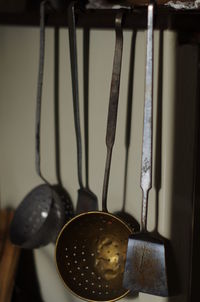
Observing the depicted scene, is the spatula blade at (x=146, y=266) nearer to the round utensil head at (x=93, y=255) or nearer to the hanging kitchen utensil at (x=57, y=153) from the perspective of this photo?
the round utensil head at (x=93, y=255)

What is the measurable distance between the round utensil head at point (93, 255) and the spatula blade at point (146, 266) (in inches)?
1.6

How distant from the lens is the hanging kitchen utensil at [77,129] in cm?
80

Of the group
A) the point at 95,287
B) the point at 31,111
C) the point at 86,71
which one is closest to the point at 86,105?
the point at 86,71

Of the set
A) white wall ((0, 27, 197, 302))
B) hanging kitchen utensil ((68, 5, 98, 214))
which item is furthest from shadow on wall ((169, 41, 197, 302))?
hanging kitchen utensil ((68, 5, 98, 214))

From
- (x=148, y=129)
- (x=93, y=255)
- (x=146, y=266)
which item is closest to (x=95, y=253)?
(x=93, y=255)

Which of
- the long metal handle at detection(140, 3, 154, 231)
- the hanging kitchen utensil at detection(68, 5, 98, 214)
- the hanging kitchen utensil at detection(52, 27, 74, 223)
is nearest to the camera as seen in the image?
the long metal handle at detection(140, 3, 154, 231)

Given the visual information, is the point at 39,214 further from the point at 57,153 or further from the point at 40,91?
the point at 40,91

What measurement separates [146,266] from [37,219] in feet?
0.93

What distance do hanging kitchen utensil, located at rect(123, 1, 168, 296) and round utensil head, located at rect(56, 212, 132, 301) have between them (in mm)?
42

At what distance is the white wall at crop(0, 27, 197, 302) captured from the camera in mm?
737

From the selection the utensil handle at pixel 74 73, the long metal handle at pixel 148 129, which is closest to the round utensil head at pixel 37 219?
the utensil handle at pixel 74 73

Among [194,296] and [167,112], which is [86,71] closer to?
[167,112]

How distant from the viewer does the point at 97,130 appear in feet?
2.77

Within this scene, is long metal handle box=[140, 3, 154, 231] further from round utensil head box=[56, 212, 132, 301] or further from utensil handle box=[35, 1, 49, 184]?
utensil handle box=[35, 1, 49, 184]
